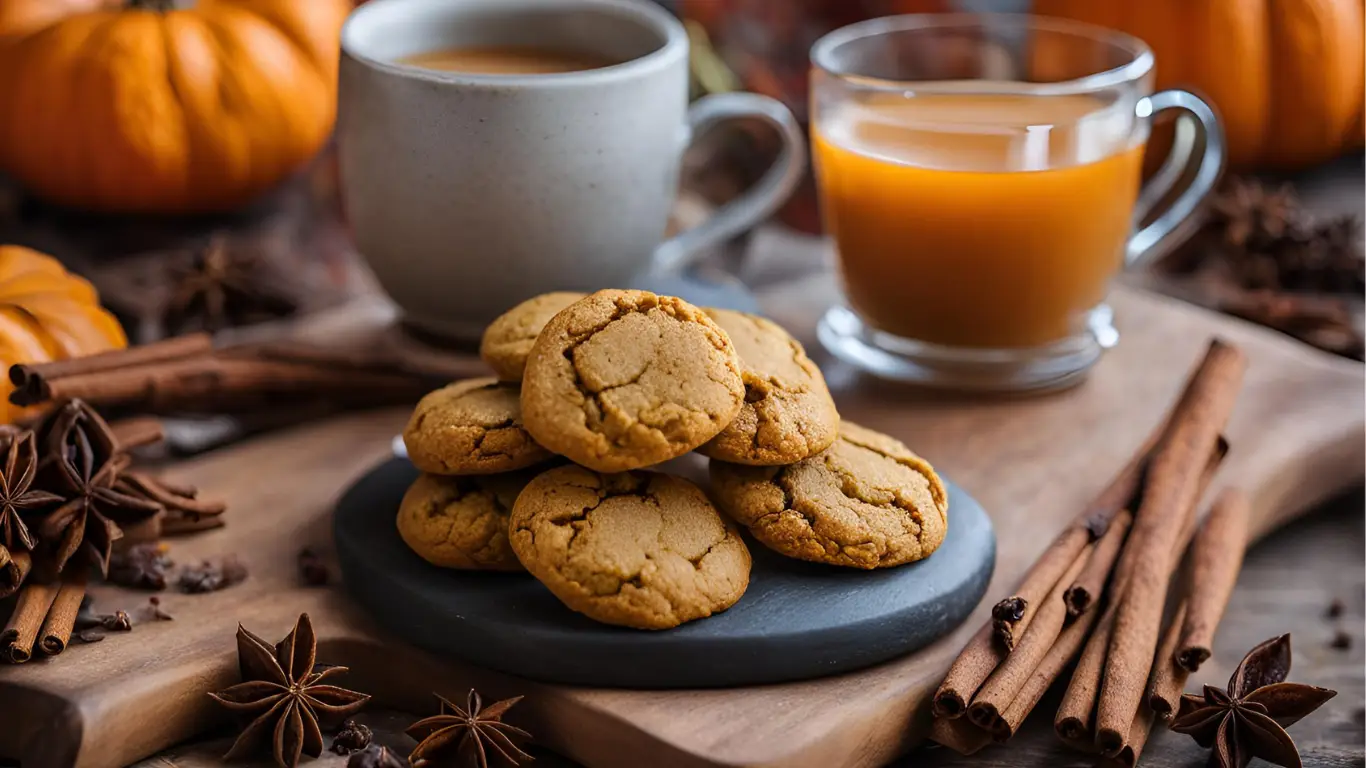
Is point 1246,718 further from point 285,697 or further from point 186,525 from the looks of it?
point 186,525

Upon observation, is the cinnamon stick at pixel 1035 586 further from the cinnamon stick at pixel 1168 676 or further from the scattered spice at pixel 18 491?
the scattered spice at pixel 18 491

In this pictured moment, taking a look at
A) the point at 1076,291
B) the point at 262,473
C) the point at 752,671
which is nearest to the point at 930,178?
the point at 1076,291

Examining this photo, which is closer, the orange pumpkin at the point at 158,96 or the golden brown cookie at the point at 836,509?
the golden brown cookie at the point at 836,509

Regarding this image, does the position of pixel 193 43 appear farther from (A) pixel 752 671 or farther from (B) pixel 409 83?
(A) pixel 752 671

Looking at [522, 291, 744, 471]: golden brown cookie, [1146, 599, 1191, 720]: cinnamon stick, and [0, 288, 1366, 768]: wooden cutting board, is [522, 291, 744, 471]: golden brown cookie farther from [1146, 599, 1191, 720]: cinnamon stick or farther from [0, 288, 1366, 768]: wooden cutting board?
[1146, 599, 1191, 720]: cinnamon stick

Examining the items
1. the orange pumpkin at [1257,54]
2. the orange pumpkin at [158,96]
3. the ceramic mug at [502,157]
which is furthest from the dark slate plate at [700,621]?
the orange pumpkin at [1257,54]

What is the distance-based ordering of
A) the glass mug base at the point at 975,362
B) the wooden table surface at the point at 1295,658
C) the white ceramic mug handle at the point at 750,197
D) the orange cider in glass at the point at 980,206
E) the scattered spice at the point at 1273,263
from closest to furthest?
the wooden table surface at the point at 1295,658, the orange cider in glass at the point at 980,206, the glass mug base at the point at 975,362, the white ceramic mug handle at the point at 750,197, the scattered spice at the point at 1273,263
